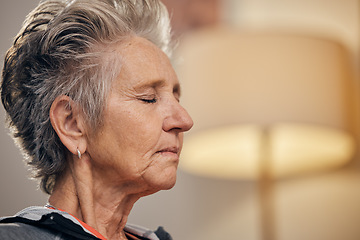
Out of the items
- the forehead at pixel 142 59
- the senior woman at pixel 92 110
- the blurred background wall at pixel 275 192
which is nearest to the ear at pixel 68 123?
the senior woman at pixel 92 110

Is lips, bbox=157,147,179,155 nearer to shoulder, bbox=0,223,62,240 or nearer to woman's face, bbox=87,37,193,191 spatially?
woman's face, bbox=87,37,193,191

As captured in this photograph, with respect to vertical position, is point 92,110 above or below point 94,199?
above

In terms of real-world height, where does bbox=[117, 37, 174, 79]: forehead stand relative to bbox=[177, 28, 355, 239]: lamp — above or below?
below

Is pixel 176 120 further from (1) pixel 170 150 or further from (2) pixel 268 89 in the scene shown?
(2) pixel 268 89

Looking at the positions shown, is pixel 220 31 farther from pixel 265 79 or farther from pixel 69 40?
pixel 69 40

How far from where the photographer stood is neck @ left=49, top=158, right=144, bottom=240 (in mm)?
1224

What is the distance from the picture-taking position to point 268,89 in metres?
2.51

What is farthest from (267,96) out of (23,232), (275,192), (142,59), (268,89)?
(23,232)

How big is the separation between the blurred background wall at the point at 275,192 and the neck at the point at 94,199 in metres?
1.25

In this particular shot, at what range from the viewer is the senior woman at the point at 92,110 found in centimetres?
121

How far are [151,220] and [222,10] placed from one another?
1.15 m

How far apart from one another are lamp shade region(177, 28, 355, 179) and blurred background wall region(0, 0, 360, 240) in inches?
4.9

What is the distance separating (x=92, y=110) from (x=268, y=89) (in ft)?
4.66

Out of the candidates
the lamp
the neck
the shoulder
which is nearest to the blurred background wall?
the lamp
